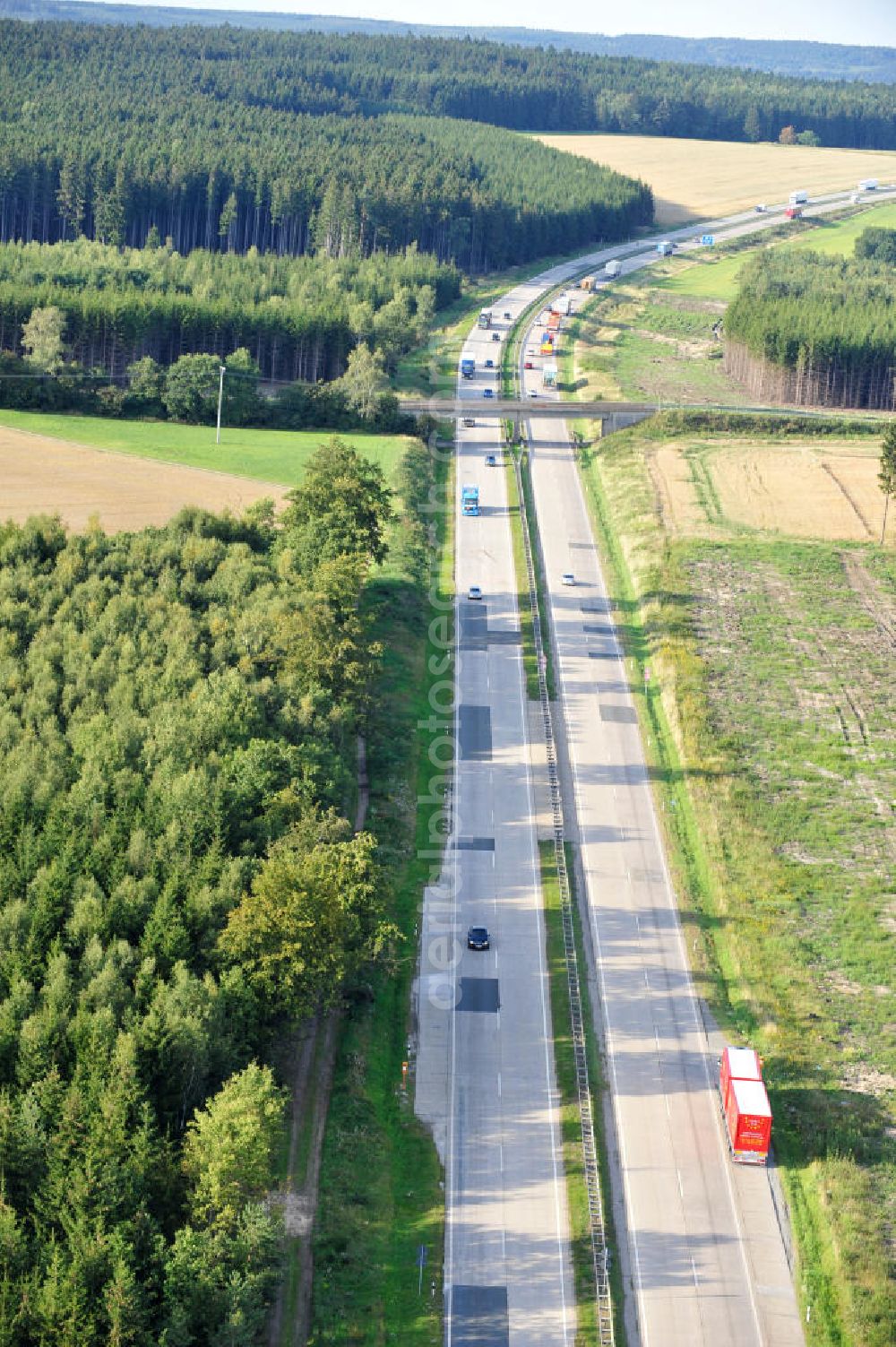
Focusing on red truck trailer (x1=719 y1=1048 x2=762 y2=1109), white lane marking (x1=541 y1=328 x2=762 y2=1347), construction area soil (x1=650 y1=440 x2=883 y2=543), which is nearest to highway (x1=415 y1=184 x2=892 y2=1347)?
white lane marking (x1=541 y1=328 x2=762 y2=1347)

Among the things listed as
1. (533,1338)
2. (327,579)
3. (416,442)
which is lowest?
(533,1338)

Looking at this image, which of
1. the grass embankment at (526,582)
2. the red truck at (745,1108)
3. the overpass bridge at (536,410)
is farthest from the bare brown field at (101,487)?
the red truck at (745,1108)

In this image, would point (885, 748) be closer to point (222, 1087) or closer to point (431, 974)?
point (431, 974)

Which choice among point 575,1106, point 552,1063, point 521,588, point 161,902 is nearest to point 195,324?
point 521,588

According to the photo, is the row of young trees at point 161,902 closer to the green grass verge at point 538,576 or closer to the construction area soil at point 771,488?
the green grass verge at point 538,576

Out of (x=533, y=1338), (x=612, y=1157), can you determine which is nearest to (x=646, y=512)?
(x=612, y=1157)

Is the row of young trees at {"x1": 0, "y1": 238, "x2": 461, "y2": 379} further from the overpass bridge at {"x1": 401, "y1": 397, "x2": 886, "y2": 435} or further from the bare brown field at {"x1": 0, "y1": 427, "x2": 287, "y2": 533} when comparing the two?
the bare brown field at {"x1": 0, "y1": 427, "x2": 287, "y2": 533}
